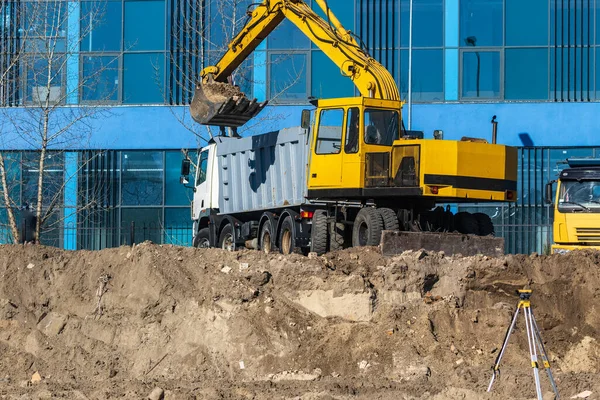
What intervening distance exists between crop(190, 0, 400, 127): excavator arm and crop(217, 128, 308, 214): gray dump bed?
2.97ft

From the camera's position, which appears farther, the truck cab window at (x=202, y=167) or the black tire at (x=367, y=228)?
the truck cab window at (x=202, y=167)

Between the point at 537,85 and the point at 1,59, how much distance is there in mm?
15881

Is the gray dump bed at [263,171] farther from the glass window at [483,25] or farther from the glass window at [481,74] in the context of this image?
the glass window at [483,25]

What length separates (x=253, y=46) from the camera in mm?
23922

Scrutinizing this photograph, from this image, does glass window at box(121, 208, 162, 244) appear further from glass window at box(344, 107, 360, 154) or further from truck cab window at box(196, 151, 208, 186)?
glass window at box(344, 107, 360, 154)

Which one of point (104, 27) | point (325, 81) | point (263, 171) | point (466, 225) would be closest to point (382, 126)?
point (466, 225)

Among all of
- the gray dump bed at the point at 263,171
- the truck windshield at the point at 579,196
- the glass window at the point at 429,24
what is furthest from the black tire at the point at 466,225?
the glass window at the point at 429,24

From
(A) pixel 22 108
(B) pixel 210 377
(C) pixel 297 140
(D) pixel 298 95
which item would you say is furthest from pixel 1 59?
(B) pixel 210 377

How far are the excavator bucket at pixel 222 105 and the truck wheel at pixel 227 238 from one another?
280 cm

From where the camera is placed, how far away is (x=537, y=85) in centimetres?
3231

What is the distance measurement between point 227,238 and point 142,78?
390 inches

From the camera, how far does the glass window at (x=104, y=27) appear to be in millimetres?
32906

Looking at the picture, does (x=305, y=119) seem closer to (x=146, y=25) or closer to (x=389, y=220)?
(x=389, y=220)

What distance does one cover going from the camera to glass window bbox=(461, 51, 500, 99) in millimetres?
32438
